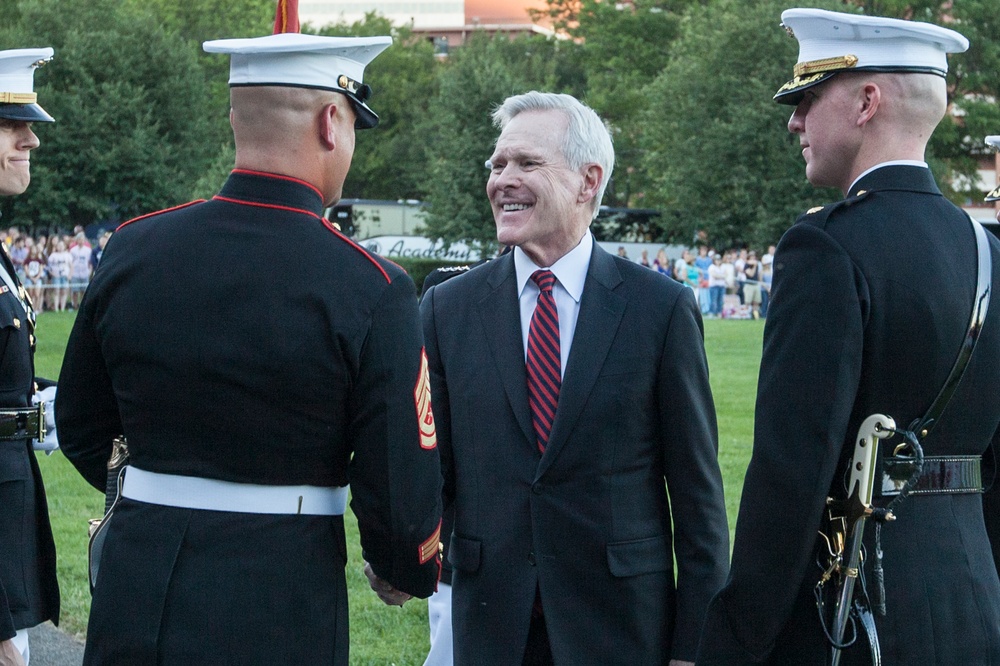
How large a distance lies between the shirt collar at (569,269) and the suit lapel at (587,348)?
34mm

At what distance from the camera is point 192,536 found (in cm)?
279

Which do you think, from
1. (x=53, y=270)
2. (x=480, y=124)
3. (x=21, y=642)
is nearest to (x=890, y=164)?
(x=21, y=642)

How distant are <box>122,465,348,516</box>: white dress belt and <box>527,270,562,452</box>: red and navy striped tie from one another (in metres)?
0.99

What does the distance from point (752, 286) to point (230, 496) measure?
3080 cm

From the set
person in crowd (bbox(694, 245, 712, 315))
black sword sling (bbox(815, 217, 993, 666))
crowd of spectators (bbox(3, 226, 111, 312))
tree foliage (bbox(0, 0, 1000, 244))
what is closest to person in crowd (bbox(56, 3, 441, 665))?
black sword sling (bbox(815, 217, 993, 666))

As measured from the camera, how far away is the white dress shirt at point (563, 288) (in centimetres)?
384

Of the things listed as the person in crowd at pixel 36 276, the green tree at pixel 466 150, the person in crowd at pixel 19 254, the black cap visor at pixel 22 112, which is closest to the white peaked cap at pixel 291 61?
the black cap visor at pixel 22 112

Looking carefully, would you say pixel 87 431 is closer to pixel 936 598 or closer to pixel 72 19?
pixel 936 598

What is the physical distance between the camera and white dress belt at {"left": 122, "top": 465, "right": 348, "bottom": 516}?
2.80 meters

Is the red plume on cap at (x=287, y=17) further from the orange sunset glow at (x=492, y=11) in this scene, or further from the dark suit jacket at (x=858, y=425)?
the orange sunset glow at (x=492, y=11)

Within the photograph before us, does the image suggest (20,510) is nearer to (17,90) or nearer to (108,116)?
(17,90)

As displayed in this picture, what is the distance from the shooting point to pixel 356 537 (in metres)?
8.73

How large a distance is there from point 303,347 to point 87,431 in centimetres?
76

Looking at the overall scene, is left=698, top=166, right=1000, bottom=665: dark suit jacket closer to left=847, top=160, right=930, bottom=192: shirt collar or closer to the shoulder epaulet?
the shoulder epaulet
